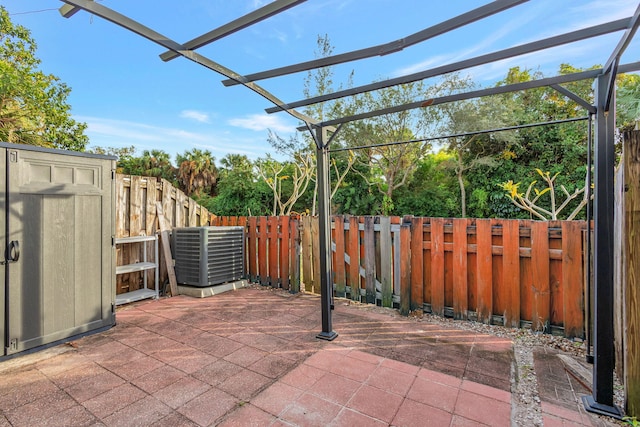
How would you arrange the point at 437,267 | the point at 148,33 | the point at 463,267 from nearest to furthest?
the point at 148,33
the point at 463,267
the point at 437,267

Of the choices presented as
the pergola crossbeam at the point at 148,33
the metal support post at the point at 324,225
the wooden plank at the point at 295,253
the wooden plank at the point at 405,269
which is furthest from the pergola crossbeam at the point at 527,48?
the wooden plank at the point at 295,253

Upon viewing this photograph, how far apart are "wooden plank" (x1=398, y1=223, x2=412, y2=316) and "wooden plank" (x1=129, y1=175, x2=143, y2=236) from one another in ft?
12.2

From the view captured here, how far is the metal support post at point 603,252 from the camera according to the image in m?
1.75

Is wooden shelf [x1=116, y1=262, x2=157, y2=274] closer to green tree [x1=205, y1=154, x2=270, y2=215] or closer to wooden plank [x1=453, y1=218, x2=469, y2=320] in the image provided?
wooden plank [x1=453, y1=218, x2=469, y2=320]

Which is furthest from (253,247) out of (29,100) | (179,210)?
(29,100)

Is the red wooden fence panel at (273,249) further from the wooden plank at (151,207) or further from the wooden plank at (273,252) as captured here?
the wooden plank at (151,207)

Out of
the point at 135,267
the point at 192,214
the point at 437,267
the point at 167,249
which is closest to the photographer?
the point at 437,267

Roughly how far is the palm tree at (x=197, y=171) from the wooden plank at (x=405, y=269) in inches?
520

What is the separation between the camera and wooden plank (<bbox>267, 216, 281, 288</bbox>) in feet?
15.3

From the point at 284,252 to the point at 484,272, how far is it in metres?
2.75

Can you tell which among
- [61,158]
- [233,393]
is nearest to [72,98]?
[61,158]

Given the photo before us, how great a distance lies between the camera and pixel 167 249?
14.5 ft

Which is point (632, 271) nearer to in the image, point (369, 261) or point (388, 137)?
point (369, 261)

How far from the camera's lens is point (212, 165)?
15.1 meters
